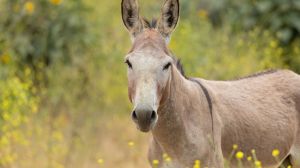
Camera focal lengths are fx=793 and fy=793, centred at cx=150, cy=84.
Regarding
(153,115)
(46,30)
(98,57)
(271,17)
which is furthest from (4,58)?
(271,17)

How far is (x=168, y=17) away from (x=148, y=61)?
602 millimetres

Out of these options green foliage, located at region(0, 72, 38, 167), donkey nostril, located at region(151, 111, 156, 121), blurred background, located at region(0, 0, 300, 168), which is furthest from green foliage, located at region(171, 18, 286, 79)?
donkey nostril, located at region(151, 111, 156, 121)

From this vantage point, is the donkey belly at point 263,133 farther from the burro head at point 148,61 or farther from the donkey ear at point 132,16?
the donkey ear at point 132,16

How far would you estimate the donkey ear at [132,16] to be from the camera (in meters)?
6.32

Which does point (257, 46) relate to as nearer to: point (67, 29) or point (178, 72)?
point (67, 29)

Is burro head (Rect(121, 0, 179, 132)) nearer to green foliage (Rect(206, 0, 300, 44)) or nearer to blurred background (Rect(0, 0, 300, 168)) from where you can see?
blurred background (Rect(0, 0, 300, 168))

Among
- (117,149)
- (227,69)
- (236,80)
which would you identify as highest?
(236,80)

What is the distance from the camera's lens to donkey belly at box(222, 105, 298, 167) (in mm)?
6660

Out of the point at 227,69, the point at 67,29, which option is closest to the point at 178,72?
the point at 227,69

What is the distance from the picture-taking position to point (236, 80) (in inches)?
291

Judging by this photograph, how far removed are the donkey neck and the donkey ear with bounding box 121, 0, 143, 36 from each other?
44 centimetres

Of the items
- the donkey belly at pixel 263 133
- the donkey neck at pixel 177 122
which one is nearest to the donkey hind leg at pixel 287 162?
the donkey belly at pixel 263 133

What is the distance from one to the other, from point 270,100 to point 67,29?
18.0 ft

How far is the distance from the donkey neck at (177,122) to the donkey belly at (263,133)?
360 mm
